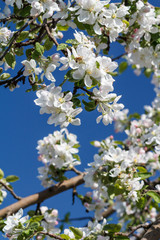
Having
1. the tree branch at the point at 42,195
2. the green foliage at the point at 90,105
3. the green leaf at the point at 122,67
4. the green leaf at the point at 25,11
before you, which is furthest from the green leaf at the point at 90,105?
the green leaf at the point at 122,67

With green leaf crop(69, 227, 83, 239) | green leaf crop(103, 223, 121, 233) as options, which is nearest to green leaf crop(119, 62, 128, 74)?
green leaf crop(103, 223, 121, 233)

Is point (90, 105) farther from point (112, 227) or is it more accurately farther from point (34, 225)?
point (112, 227)

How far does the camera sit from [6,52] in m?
1.54

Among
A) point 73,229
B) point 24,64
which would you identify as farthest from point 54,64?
point 73,229

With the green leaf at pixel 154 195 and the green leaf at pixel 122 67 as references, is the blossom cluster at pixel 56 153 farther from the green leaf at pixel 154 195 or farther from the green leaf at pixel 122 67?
the green leaf at pixel 122 67

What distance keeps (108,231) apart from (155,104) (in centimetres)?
261

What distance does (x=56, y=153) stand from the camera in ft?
7.96

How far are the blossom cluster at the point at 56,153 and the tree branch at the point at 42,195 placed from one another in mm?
88

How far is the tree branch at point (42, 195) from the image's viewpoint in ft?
7.53

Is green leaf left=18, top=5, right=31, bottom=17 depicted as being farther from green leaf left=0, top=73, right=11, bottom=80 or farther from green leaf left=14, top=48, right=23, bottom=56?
green leaf left=0, top=73, right=11, bottom=80

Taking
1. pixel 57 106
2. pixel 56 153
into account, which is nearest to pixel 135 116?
pixel 56 153

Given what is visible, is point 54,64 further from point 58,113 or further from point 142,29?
point 142,29

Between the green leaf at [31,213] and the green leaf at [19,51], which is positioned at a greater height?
the green leaf at [19,51]

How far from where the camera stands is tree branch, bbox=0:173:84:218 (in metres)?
2.29
